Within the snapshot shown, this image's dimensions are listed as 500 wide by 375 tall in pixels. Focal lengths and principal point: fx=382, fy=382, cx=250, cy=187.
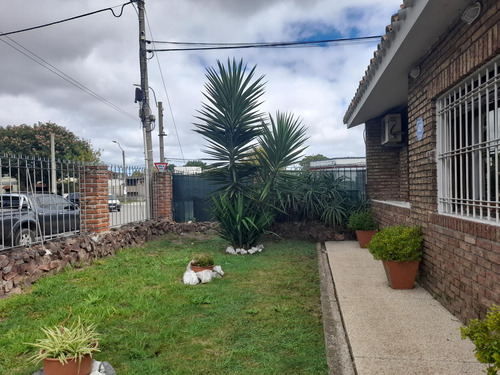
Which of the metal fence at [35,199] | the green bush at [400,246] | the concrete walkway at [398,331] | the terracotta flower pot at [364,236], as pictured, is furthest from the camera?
the terracotta flower pot at [364,236]

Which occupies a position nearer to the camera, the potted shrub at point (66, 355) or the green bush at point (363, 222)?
the potted shrub at point (66, 355)

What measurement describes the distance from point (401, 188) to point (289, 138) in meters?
2.72

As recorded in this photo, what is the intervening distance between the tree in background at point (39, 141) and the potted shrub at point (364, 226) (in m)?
24.2

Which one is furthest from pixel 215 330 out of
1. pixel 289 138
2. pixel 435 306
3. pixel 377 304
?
pixel 289 138

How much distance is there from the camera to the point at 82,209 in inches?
278

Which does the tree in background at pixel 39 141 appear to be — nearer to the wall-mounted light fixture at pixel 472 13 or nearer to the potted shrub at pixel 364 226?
the potted shrub at pixel 364 226

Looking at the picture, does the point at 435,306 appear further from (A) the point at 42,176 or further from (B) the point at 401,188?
(A) the point at 42,176

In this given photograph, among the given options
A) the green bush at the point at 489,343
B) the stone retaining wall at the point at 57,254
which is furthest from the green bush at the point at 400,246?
the stone retaining wall at the point at 57,254

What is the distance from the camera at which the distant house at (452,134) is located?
300 cm

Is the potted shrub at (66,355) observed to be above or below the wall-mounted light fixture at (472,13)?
below

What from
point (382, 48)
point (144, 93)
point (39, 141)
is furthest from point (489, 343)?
point (39, 141)

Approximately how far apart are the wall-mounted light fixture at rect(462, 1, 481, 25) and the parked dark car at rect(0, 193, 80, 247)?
18.6 ft

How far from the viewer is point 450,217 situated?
3678mm

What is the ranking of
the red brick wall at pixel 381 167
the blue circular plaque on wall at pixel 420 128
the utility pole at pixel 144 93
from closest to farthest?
the blue circular plaque on wall at pixel 420 128 < the red brick wall at pixel 381 167 < the utility pole at pixel 144 93
